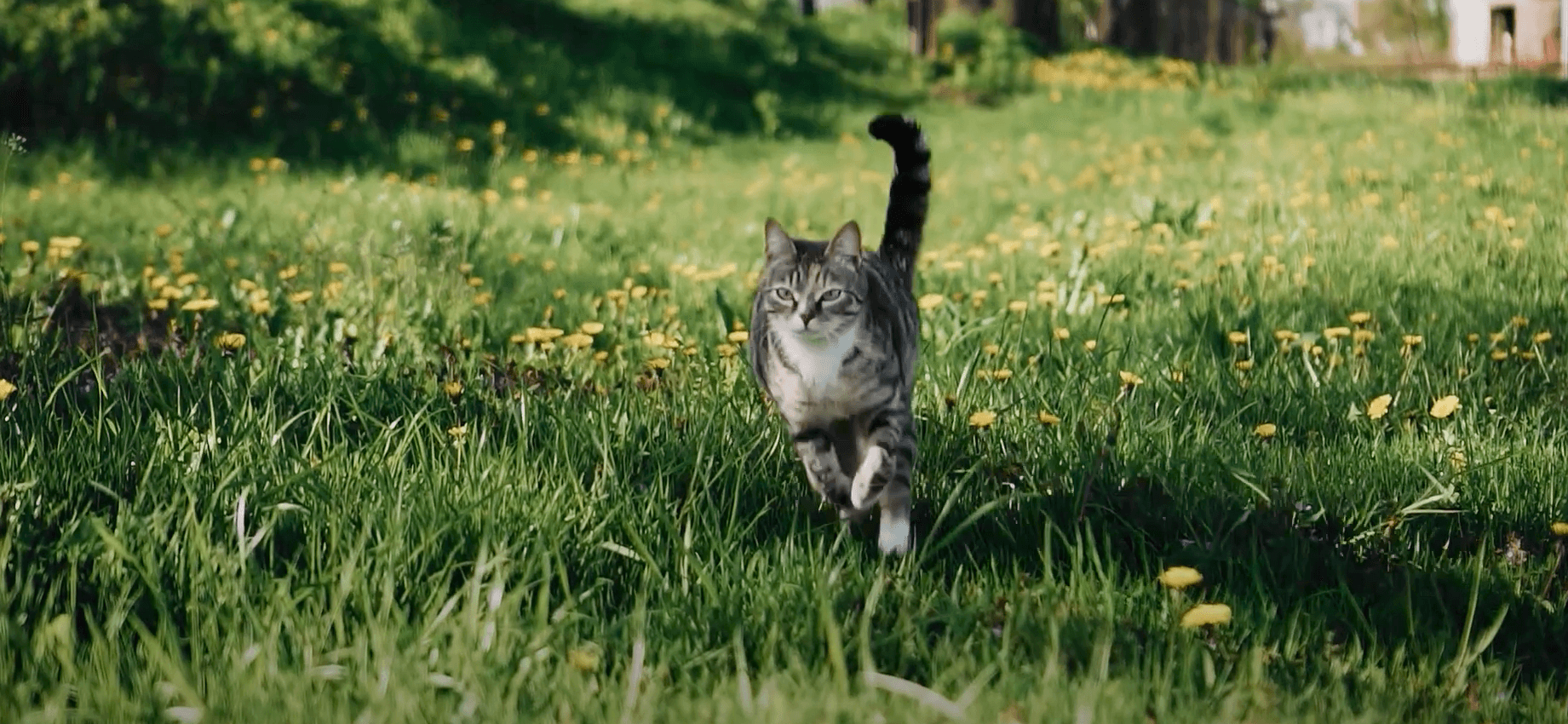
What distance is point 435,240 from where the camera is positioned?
497 centimetres

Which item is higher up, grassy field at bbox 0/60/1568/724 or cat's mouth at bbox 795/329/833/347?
cat's mouth at bbox 795/329/833/347

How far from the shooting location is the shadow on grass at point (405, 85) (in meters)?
8.90

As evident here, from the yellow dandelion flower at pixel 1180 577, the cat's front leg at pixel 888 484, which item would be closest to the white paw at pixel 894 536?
the cat's front leg at pixel 888 484

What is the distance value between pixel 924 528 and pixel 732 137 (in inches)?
341

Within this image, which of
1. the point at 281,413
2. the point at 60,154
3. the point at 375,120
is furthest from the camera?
the point at 375,120

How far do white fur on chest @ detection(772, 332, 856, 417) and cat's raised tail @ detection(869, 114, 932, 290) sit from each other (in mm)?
530

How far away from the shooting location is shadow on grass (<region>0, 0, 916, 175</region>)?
29.2ft

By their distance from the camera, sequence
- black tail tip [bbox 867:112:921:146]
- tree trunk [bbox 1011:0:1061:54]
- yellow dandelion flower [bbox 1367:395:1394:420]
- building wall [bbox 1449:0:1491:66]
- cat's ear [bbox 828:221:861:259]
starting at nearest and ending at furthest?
cat's ear [bbox 828:221:861:259] → black tail tip [bbox 867:112:921:146] → yellow dandelion flower [bbox 1367:395:1394:420] → tree trunk [bbox 1011:0:1061:54] → building wall [bbox 1449:0:1491:66]

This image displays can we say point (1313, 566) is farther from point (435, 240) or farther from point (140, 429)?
point (435, 240)

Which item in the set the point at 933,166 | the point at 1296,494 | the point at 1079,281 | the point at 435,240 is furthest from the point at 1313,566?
the point at 933,166

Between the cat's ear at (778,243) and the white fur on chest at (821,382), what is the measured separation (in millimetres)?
270

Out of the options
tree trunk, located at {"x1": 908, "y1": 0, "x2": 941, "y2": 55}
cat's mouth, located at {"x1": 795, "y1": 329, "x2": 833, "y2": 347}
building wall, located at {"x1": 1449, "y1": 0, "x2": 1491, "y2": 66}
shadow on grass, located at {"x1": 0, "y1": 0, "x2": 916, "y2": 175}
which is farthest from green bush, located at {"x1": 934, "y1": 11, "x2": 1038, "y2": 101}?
building wall, located at {"x1": 1449, "y1": 0, "x2": 1491, "y2": 66}

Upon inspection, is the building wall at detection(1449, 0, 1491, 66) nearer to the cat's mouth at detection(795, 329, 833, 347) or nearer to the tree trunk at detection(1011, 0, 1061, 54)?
the tree trunk at detection(1011, 0, 1061, 54)

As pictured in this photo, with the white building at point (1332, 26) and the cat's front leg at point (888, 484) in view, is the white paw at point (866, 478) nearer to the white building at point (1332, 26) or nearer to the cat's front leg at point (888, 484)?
the cat's front leg at point (888, 484)
